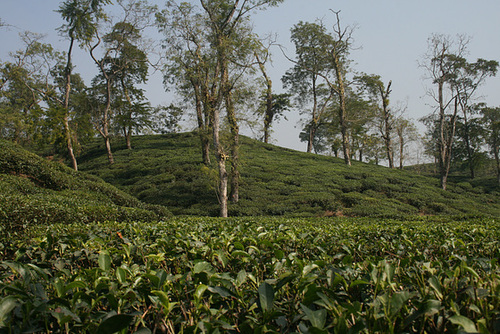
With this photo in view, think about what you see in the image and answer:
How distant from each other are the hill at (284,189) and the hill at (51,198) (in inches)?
158

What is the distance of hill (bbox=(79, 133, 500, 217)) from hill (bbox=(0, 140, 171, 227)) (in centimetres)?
401

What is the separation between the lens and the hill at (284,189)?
16.5m

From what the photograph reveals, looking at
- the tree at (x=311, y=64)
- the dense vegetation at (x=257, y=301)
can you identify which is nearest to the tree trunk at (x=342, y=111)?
the tree at (x=311, y=64)

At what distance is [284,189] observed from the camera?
19.4 meters

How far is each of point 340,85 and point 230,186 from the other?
16266 mm

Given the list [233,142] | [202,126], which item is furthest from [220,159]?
[202,126]

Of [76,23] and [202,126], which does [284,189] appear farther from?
[76,23]

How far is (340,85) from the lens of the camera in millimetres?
29250

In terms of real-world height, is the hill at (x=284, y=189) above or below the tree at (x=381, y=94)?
below

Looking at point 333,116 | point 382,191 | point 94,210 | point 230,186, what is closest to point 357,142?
point 333,116

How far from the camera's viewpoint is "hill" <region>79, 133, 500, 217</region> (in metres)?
16.5

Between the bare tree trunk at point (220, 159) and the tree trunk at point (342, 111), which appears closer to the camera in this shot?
the bare tree trunk at point (220, 159)

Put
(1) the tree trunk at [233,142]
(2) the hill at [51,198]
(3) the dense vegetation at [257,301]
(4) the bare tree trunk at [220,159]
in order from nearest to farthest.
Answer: (3) the dense vegetation at [257,301] < (2) the hill at [51,198] < (4) the bare tree trunk at [220,159] < (1) the tree trunk at [233,142]

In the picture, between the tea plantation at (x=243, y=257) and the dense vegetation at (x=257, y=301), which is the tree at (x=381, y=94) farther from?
the dense vegetation at (x=257, y=301)
